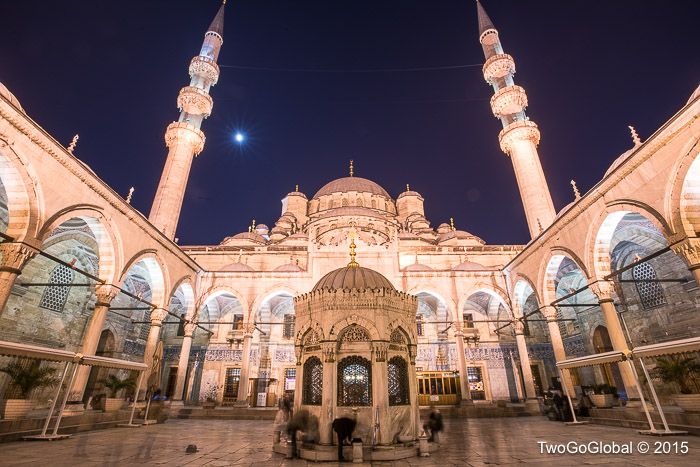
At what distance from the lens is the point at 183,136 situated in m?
19.2

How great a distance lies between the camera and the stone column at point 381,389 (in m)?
5.37

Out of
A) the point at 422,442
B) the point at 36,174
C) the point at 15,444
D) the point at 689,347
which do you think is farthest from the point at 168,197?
the point at 689,347

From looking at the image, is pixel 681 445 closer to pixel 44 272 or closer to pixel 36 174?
pixel 36 174

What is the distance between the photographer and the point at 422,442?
203 inches

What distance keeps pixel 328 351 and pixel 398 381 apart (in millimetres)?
1388

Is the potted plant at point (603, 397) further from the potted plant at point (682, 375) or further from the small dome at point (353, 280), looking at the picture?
the small dome at point (353, 280)

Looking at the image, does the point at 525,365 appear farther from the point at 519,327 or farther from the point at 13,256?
the point at 13,256

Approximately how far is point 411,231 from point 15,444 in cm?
2391

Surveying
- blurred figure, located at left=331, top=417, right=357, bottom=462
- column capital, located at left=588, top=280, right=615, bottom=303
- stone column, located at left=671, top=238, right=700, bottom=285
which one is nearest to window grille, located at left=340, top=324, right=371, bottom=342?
blurred figure, located at left=331, top=417, right=357, bottom=462

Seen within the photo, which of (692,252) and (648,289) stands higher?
(648,289)

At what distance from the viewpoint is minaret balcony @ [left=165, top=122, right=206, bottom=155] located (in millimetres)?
19188

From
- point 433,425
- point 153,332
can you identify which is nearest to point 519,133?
point 433,425

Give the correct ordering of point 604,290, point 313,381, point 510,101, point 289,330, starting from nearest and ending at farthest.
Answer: point 313,381, point 604,290, point 289,330, point 510,101

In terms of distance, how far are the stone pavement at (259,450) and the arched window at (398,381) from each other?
3.14ft
